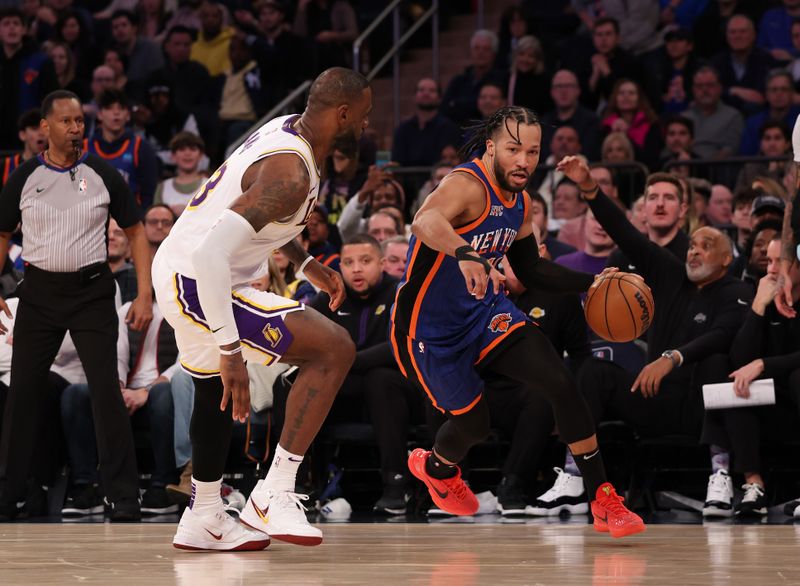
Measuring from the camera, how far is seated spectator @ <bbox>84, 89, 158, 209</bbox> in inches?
372

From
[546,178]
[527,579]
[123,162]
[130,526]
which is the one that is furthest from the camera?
[546,178]

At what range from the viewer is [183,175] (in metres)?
9.70

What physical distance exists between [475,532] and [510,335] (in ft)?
3.07

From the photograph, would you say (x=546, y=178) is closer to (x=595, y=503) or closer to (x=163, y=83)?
(x=163, y=83)

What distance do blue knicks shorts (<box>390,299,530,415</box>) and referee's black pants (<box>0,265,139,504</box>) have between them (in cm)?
204

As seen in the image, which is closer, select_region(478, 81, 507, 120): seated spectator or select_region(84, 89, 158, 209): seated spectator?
select_region(84, 89, 158, 209): seated spectator

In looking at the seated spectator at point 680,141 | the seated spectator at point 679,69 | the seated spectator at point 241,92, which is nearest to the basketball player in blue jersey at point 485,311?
the seated spectator at point 680,141

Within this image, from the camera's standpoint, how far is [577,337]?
7.14 m

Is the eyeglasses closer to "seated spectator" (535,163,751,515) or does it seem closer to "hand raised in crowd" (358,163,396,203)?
"hand raised in crowd" (358,163,396,203)

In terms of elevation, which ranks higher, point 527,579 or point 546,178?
point 546,178

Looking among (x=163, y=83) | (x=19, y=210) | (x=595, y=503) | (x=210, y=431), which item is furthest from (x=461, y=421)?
(x=163, y=83)

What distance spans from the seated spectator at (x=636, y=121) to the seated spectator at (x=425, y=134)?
1.34m

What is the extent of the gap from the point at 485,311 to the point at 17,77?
7480 millimetres

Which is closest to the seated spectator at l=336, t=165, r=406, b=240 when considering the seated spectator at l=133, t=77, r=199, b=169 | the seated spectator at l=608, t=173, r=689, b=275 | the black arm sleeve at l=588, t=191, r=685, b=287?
the seated spectator at l=608, t=173, r=689, b=275
